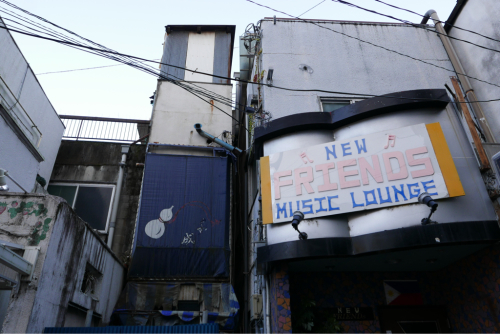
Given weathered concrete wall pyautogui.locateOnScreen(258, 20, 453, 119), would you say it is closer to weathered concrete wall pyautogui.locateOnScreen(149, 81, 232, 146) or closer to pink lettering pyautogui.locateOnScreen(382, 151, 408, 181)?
pink lettering pyautogui.locateOnScreen(382, 151, 408, 181)

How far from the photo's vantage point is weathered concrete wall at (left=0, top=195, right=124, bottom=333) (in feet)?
18.1

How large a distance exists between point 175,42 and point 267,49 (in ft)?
22.2

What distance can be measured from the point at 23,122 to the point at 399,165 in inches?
444

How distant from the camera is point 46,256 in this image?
236 inches

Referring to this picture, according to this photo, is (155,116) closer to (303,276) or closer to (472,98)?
(303,276)

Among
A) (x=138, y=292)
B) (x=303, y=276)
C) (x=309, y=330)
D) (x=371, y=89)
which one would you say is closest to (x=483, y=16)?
(x=371, y=89)

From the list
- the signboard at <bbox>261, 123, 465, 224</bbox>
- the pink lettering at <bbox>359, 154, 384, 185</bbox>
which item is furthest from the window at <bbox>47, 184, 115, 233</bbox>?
the pink lettering at <bbox>359, 154, 384, 185</bbox>

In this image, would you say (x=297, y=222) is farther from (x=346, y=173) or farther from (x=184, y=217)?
(x=184, y=217)

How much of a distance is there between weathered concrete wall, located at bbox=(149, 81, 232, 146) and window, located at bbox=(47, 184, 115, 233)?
8.87ft

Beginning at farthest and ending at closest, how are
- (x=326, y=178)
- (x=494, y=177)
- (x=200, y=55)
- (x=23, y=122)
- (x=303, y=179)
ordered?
1. (x=200, y=55)
2. (x=23, y=122)
3. (x=303, y=179)
4. (x=326, y=178)
5. (x=494, y=177)

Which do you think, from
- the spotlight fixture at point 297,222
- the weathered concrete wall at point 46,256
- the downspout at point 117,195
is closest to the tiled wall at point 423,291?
the spotlight fixture at point 297,222

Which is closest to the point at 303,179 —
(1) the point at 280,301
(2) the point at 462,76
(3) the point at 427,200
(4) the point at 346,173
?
(4) the point at 346,173

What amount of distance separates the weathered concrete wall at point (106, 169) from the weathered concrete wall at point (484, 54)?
1194 cm

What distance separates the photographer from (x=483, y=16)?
33.7ft
